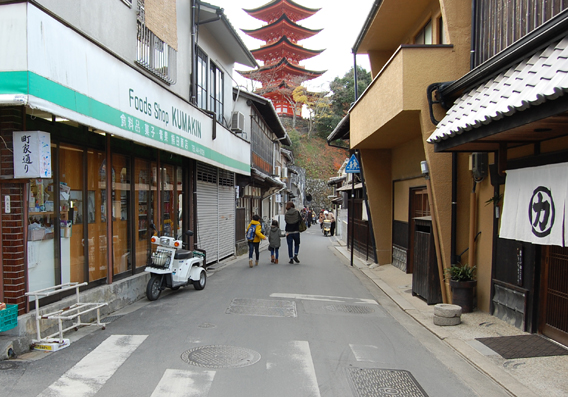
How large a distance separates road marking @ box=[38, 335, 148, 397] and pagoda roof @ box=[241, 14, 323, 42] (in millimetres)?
57283

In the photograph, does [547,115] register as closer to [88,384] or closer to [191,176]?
[88,384]

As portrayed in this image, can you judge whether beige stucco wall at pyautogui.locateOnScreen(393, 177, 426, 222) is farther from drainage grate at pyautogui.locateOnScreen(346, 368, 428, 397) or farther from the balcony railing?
drainage grate at pyautogui.locateOnScreen(346, 368, 428, 397)

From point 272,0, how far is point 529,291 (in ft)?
193

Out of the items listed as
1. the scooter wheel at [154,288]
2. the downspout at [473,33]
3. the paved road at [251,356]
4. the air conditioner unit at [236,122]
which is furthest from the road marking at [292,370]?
the air conditioner unit at [236,122]

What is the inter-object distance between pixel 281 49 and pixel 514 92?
5671 centimetres

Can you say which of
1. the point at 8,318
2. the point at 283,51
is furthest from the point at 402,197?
the point at 283,51

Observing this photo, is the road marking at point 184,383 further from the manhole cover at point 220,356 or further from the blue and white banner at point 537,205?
the blue and white banner at point 537,205

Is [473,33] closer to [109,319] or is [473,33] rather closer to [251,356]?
[251,356]

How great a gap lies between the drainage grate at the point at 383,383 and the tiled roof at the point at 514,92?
3.26 m

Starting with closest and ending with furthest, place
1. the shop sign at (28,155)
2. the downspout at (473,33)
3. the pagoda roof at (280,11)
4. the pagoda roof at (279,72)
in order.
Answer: the shop sign at (28,155), the downspout at (473,33), the pagoda roof at (280,11), the pagoda roof at (279,72)

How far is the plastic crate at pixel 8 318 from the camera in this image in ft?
15.9

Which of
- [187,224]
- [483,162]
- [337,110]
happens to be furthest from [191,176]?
[337,110]

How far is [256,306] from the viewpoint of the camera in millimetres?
8109

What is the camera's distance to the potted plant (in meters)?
7.64
